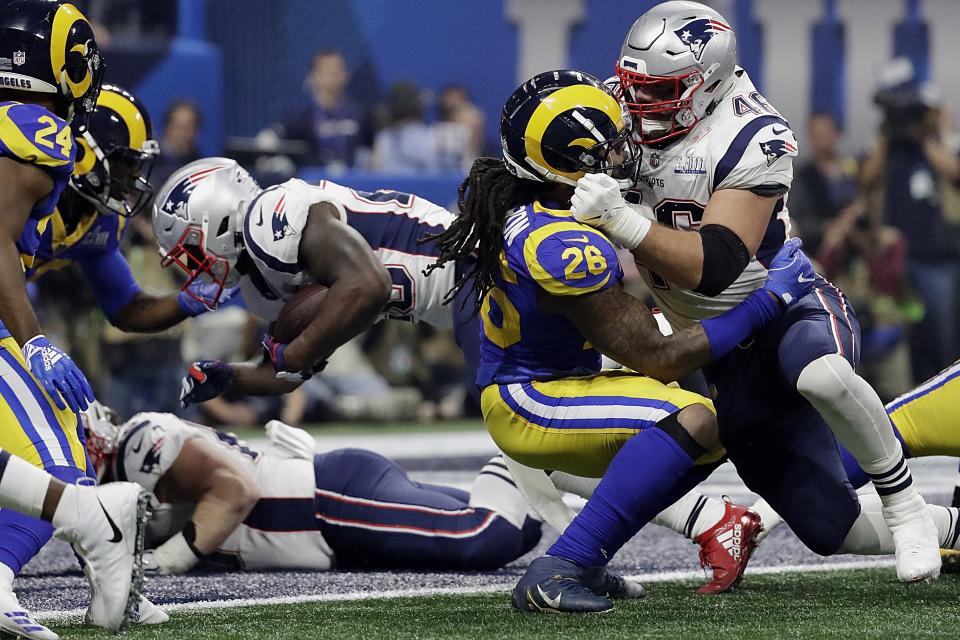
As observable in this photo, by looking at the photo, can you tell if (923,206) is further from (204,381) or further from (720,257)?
(720,257)

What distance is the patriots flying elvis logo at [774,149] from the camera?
10.5ft

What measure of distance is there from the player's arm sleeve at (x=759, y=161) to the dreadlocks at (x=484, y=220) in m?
0.43

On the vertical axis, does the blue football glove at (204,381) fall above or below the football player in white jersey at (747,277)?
below

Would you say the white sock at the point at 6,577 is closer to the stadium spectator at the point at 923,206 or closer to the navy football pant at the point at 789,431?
the navy football pant at the point at 789,431

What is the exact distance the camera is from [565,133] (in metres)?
3.20

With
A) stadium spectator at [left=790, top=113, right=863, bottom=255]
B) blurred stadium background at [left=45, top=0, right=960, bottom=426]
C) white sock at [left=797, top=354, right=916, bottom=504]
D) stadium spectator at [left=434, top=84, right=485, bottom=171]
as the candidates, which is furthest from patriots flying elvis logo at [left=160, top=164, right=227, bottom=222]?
stadium spectator at [left=790, top=113, right=863, bottom=255]

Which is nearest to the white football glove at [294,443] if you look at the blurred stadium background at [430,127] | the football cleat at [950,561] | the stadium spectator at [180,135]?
the football cleat at [950,561]

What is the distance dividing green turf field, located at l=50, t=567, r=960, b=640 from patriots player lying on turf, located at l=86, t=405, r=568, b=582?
1.40 feet

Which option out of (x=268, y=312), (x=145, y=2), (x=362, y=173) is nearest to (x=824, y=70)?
(x=362, y=173)

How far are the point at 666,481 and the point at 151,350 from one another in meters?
5.34

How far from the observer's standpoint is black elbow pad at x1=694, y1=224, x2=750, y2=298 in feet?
10.1

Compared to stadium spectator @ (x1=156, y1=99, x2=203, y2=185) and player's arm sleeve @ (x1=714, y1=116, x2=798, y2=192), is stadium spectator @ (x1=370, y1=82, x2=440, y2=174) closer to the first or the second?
stadium spectator @ (x1=156, y1=99, x2=203, y2=185)

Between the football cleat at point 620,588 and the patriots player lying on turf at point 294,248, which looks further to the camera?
the patriots player lying on turf at point 294,248

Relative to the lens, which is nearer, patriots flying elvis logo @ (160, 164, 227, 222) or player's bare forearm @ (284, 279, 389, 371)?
player's bare forearm @ (284, 279, 389, 371)
